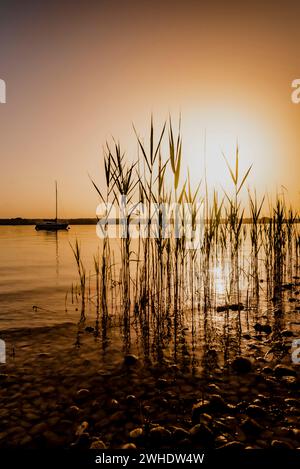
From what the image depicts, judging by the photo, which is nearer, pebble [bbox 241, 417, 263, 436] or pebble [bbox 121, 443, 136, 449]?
pebble [bbox 121, 443, 136, 449]

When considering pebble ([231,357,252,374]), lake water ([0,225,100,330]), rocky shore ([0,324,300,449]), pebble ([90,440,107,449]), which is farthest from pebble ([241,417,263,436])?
lake water ([0,225,100,330])

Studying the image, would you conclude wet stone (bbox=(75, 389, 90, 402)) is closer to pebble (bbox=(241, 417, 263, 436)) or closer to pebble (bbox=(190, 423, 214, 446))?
pebble (bbox=(190, 423, 214, 446))

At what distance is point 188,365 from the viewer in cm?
354

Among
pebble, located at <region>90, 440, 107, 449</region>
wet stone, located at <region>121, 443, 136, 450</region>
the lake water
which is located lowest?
the lake water

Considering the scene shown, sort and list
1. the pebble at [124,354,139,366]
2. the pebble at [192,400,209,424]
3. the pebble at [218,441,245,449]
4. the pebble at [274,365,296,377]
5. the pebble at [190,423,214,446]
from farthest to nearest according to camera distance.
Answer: the pebble at [124,354,139,366] < the pebble at [274,365,296,377] < the pebble at [192,400,209,424] < the pebble at [190,423,214,446] < the pebble at [218,441,245,449]

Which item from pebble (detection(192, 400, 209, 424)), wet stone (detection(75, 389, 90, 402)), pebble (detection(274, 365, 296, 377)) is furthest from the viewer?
pebble (detection(274, 365, 296, 377))

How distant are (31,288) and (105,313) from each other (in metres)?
4.36

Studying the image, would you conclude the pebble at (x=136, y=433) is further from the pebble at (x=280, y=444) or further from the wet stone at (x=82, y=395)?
the pebble at (x=280, y=444)

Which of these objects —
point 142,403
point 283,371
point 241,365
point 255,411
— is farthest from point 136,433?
point 283,371

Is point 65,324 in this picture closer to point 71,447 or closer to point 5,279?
point 71,447
